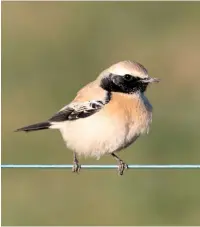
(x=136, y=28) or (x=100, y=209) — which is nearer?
(x=100, y=209)

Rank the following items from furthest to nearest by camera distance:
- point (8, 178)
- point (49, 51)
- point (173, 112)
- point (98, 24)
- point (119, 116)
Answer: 1. point (98, 24)
2. point (49, 51)
3. point (173, 112)
4. point (8, 178)
5. point (119, 116)

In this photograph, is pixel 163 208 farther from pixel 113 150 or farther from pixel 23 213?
pixel 113 150

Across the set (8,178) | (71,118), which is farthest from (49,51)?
(71,118)

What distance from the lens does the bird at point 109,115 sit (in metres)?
7.62

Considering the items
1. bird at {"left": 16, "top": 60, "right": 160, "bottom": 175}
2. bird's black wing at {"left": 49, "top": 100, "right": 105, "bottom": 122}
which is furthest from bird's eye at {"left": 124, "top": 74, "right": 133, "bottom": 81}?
bird's black wing at {"left": 49, "top": 100, "right": 105, "bottom": 122}

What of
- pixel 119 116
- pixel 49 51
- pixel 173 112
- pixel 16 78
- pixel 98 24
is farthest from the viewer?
pixel 98 24

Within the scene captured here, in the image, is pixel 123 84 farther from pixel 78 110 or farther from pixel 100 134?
pixel 100 134

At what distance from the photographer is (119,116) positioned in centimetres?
765

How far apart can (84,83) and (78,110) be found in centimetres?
536

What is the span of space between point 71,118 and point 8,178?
3210 millimetres

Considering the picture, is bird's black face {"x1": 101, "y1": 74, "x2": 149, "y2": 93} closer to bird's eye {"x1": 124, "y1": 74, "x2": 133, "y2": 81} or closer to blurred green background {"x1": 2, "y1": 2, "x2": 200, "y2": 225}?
bird's eye {"x1": 124, "y1": 74, "x2": 133, "y2": 81}

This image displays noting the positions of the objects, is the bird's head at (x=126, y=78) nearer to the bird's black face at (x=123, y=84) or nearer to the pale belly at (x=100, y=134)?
the bird's black face at (x=123, y=84)

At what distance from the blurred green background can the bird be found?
1819 mm

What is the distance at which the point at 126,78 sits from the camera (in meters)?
7.87
